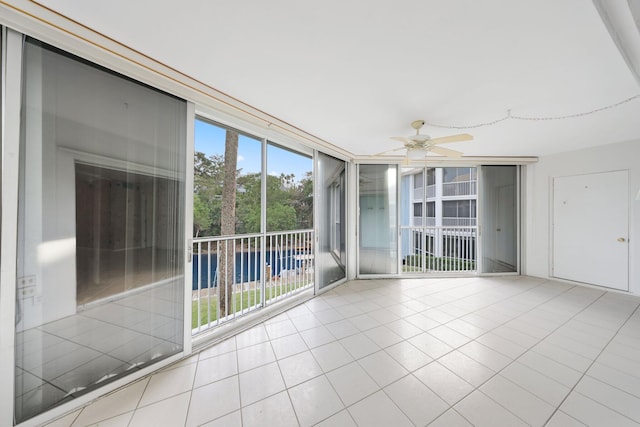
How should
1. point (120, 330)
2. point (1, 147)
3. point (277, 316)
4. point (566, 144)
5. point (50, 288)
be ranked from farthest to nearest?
1. point (566, 144)
2. point (277, 316)
3. point (120, 330)
4. point (50, 288)
5. point (1, 147)

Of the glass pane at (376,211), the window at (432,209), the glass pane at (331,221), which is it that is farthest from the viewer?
the window at (432,209)

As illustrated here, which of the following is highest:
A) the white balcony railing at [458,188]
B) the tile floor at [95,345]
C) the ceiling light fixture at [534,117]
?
the ceiling light fixture at [534,117]

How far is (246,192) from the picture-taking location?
12.6 ft

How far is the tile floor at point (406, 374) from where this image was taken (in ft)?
4.54

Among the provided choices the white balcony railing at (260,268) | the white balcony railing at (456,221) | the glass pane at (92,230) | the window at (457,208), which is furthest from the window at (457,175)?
the glass pane at (92,230)

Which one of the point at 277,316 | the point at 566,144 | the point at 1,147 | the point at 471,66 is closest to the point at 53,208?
the point at 1,147

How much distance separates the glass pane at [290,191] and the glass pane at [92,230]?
5.86ft

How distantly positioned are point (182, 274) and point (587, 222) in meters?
6.10

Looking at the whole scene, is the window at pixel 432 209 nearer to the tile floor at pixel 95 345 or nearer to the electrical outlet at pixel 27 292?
the tile floor at pixel 95 345

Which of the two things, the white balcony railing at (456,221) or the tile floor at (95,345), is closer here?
the tile floor at (95,345)

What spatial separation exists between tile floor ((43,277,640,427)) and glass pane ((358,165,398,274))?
154cm

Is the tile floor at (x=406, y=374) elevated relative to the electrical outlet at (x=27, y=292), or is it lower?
lower

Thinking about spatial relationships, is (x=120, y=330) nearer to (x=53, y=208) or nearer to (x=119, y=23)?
(x=53, y=208)

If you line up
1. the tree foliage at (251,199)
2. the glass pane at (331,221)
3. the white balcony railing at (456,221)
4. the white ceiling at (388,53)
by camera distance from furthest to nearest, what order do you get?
the white balcony railing at (456,221) < the glass pane at (331,221) < the tree foliage at (251,199) < the white ceiling at (388,53)
